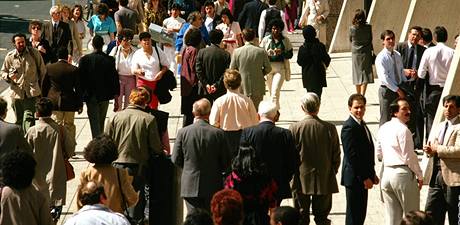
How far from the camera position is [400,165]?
14.6 metres

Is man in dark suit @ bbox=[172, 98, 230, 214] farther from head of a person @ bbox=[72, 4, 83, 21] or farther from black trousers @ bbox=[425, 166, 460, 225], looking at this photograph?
head of a person @ bbox=[72, 4, 83, 21]

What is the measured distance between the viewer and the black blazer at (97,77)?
65.5 feet

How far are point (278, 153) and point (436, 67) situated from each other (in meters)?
5.62

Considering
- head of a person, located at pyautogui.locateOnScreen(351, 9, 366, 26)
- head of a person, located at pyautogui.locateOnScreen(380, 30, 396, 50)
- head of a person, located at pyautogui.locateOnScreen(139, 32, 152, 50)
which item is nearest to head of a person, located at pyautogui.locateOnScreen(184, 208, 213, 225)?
head of a person, located at pyautogui.locateOnScreen(380, 30, 396, 50)

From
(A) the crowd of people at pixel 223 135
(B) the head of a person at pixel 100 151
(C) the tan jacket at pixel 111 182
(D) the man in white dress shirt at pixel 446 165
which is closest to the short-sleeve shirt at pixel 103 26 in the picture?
(A) the crowd of people at pixel 223 135

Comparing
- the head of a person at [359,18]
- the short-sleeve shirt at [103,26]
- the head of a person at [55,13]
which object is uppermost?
the head of a person at [359,18]

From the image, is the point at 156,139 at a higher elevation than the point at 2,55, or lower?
higher

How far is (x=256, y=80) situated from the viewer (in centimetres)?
2023

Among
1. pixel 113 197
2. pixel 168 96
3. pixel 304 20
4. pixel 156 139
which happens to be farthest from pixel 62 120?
pixel 304 20

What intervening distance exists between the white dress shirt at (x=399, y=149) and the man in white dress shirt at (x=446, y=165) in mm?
222

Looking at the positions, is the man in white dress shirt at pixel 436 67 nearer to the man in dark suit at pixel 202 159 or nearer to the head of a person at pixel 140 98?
the head of a person at pixel 140 98

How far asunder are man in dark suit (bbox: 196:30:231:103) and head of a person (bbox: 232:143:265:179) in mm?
6377

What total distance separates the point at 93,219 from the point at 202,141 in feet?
12.3

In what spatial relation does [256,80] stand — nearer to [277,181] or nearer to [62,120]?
[62,120]
